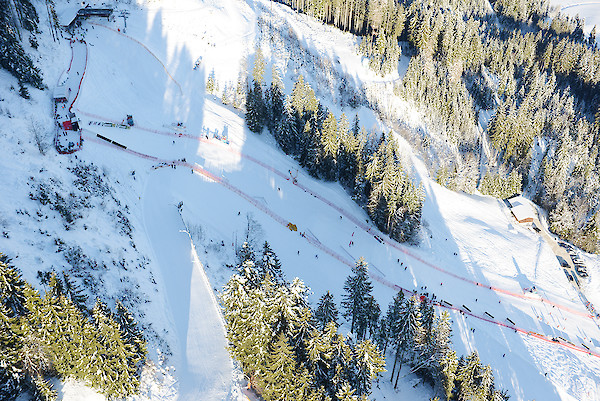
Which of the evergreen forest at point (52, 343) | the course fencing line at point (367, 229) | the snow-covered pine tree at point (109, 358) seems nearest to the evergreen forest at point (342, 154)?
the course fencing line at point (367, 229)

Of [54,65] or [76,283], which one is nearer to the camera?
[76,283]

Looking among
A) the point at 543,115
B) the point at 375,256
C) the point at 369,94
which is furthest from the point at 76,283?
the point at 543,115

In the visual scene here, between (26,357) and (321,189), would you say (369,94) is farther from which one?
(26,357)

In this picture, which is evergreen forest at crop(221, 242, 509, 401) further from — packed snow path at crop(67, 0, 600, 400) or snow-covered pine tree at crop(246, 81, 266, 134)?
snow-covered pine tree at crop(246, 81, 266, 134)

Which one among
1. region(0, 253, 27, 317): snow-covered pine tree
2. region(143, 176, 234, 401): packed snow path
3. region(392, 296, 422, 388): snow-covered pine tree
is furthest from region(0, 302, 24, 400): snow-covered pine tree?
region(392, 296, 422, 388): snow-covered pine tree

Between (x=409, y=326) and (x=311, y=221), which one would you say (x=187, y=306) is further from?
(x=311, y=221)

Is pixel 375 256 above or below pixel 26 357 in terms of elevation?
below

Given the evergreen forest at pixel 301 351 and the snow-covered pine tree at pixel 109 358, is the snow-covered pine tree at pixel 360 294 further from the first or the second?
the snow-covered pine tree at pixel 109 358

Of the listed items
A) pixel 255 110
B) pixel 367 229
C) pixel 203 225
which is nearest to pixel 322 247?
pixel 367 229
